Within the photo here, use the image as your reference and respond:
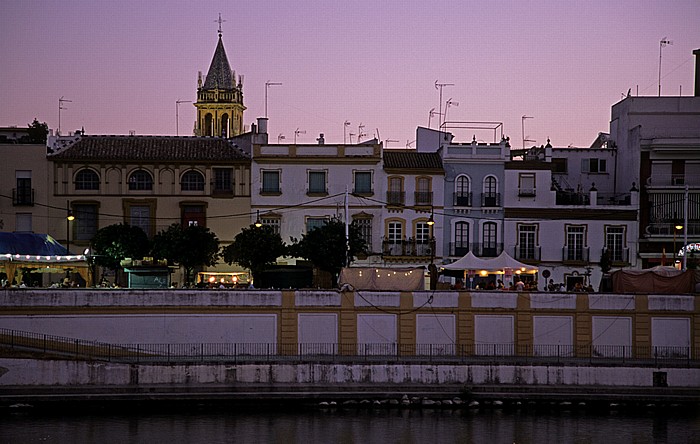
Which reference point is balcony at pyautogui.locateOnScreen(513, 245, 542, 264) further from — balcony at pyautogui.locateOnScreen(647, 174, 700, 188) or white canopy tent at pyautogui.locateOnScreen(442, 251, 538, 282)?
white canopy tent at pyautogui.locateOnScreen(442, 251, 538, 282)

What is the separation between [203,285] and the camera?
51.1 metres

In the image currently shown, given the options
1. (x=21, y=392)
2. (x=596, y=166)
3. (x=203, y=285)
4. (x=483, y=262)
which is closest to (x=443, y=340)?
(x=483, y=262)

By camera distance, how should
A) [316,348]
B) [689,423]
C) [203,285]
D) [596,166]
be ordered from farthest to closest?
[596,166] → [203,285] → [316,348] → [689,423]

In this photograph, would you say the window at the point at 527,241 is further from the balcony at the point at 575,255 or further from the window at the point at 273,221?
the window at the point at 273,221

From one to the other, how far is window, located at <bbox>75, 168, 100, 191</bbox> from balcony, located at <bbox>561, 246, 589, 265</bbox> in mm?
24131

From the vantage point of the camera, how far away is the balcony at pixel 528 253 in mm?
58094

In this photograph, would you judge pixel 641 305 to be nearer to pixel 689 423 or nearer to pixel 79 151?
pixel 689 423

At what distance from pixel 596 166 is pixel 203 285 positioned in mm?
24440

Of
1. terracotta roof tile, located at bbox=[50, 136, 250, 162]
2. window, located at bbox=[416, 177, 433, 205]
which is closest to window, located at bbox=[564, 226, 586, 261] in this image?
window, located at bbox=[416, 177, 433, 205]

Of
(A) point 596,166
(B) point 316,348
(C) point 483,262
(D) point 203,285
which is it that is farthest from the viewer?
(A) point 596,166

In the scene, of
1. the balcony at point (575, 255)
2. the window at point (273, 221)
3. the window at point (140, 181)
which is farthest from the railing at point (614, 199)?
the window at point (140, 181)

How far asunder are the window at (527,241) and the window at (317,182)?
33.8 ft

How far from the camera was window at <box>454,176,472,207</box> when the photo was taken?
58.6 m

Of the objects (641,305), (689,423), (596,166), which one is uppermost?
(596,166)
